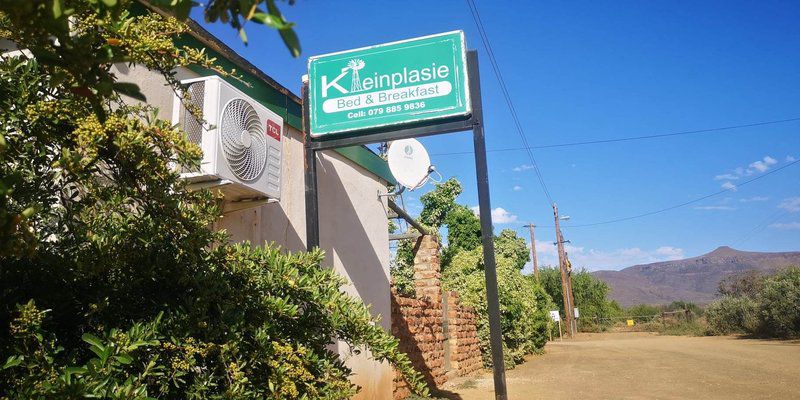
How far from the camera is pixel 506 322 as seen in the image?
1677cm

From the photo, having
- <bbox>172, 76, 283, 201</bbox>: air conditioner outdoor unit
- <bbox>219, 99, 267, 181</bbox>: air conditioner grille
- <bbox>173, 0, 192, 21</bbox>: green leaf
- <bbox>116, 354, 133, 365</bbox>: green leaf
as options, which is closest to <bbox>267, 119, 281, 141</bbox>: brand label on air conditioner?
<bbox>172, 76, 283, 201</bbox>: air conditioner outdoor unit

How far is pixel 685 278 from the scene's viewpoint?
17925cm

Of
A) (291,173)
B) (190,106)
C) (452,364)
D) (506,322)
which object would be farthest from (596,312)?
(190,106)

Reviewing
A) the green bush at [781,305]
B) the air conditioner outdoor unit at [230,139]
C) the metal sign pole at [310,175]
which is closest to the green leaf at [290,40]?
the air conditioner outdoor unit at [230,139]

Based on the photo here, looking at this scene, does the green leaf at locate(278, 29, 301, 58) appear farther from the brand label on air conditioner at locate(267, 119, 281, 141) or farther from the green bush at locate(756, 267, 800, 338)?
the green bush at locate(756, 267, 800, 338)

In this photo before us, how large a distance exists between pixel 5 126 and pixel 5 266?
535 millimetres

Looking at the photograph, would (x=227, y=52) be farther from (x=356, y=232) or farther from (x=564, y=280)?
(x=564, y=280)

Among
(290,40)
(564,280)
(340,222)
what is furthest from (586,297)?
(290,40)

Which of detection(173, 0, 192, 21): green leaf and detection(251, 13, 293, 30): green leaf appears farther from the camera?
detection(173, 0, 192, 21): green leaf

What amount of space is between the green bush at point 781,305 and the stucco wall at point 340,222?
20.4 metres

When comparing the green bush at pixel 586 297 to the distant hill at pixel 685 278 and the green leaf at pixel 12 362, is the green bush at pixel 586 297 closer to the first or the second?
the green leaf at pixel 12 362

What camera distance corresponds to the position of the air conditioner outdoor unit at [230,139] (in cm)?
393

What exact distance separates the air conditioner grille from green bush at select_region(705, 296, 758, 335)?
2642 cm

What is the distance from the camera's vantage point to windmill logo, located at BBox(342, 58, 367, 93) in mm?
5586
